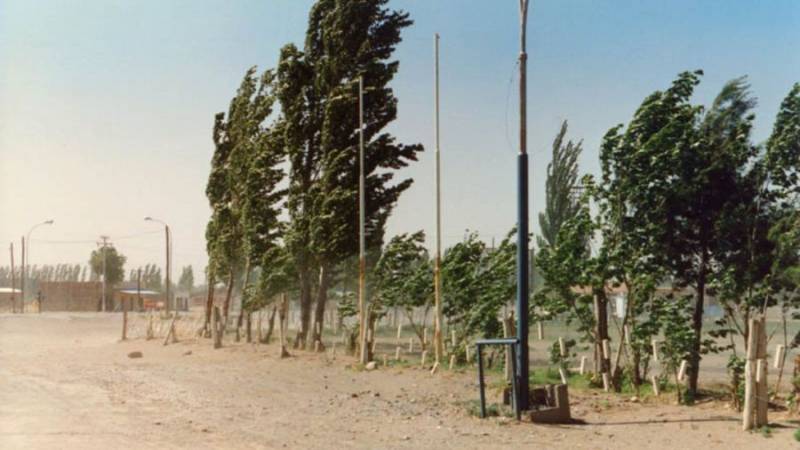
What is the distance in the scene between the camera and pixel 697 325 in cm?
1468

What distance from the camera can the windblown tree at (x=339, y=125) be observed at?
25844 mm

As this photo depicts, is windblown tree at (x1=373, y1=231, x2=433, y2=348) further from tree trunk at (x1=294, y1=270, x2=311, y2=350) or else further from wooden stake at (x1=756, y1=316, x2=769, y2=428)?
wooden stake at (x1=756, y1=316, x2=769, y2=428)

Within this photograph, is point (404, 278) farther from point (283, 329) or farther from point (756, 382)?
point (756, 382)

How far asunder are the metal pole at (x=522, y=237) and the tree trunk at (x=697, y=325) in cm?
317

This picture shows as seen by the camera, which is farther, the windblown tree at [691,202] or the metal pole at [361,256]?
the metal pole at [361,256]

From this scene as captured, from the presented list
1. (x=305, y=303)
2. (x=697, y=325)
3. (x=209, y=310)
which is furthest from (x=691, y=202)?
(x=209, y=310)

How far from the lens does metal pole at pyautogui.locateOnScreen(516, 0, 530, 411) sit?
1258 centimetres

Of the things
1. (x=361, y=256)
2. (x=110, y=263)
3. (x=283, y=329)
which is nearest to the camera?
(x=361, y=256)

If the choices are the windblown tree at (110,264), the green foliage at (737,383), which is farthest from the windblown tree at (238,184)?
the windblown tree at (110,264)

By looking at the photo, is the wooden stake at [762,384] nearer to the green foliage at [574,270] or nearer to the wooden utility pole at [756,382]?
the wooden utility pole at [756,382]

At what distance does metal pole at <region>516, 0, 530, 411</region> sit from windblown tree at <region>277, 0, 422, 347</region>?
11923mm

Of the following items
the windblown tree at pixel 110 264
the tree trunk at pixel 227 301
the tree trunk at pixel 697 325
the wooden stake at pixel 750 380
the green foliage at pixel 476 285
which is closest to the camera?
the wooden stake at pixel 750 380

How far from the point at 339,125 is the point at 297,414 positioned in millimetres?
13952

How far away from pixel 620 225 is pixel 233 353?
14808 millimetres
